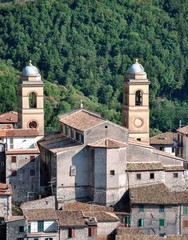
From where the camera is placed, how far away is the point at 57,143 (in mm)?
73438

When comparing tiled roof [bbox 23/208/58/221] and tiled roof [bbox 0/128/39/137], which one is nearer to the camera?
tiled roof [bbox 23/208/58/221]

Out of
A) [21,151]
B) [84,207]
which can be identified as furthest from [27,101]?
[84,207]

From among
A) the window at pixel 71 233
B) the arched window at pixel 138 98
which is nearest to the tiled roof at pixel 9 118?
the arched window at pixel 138 98

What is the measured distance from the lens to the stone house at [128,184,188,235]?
6919 centimetres

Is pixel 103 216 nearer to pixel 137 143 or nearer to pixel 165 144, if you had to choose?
pixel 137 143

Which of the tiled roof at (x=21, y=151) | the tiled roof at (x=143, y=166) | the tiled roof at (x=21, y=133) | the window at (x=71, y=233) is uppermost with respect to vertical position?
the tiled roof at (x=21, y=133)

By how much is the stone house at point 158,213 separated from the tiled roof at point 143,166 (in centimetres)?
153

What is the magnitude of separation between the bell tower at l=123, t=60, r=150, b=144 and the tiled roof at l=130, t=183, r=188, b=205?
7.09 m

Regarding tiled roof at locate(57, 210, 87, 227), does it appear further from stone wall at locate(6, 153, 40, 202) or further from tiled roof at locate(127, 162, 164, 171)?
tiled roof at locate(127, 162, 164, 171)

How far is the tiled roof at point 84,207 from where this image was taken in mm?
69188

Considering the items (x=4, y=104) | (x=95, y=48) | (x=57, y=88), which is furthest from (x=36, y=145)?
(x=95, y=48)

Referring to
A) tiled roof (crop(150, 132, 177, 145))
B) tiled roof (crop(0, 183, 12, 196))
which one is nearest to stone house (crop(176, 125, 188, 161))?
tiled roof (crop(150, 132, 177, 145))

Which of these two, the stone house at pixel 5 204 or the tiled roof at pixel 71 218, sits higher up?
the stone house at pixel 5 204

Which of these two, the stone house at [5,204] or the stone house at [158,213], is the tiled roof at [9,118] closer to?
the stone house at [158,213]
